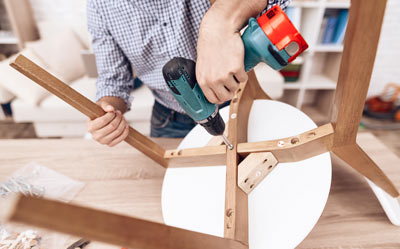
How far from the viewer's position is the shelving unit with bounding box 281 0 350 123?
2082 mm

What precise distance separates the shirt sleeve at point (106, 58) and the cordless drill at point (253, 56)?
459 mm

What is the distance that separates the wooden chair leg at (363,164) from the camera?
1.63 ft

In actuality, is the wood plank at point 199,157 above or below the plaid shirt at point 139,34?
below

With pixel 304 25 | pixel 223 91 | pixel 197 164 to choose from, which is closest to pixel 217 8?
pixel 223 91

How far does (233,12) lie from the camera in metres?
0.51

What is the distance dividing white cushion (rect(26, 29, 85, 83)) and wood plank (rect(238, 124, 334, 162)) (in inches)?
79.5

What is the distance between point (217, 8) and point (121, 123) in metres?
0.39

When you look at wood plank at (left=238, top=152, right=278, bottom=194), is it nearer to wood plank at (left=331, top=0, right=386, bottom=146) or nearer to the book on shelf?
wood plank at (left=331, top=0, right=386, bottom=146)

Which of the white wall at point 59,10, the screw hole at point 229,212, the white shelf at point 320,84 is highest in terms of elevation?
the screw hole at point 229,212

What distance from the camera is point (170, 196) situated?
2.00ft

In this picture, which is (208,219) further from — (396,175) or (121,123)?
(396,175)

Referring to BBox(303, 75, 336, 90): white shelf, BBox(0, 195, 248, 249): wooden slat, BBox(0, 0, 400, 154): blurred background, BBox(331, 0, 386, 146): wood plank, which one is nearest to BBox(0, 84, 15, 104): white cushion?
BBox(0, 0, 400, 154): blurred background

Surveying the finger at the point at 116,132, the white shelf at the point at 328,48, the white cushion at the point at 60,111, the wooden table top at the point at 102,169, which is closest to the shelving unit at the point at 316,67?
the white shelf at the point at 328,48

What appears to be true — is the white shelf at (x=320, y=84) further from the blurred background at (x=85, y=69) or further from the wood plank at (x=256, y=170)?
the wood plank at (x=256, y=170)
